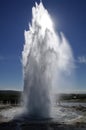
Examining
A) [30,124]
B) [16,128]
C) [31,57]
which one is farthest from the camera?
[31,57]

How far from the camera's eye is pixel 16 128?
38875 mm

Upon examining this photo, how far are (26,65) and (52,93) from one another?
8.79m

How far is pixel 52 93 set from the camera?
59469 mm

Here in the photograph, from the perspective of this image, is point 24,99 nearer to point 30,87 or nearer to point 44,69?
point 30,87

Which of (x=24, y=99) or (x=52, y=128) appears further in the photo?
(x=24, y=99)

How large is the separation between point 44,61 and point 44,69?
224 centimetres

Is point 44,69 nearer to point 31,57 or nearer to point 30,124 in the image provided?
point 31,57

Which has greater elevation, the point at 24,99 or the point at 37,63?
the point at 37,63

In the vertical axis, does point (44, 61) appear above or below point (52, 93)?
above

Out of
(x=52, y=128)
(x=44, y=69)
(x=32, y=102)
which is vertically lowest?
(x=52, y=128)

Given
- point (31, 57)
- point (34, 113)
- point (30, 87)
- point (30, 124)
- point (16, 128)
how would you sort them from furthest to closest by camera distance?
point (31, 57) < point (30, 87) < point (34, 113) < point (30, 124) < point (16, 128)

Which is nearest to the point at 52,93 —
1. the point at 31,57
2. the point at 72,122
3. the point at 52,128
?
the point at 31,57

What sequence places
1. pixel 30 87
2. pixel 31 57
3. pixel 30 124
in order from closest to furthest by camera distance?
pixel 30 124 → pixel 30 87 → pixel 31 57

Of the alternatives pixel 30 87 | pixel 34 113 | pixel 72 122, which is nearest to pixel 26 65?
pixel 30 87
